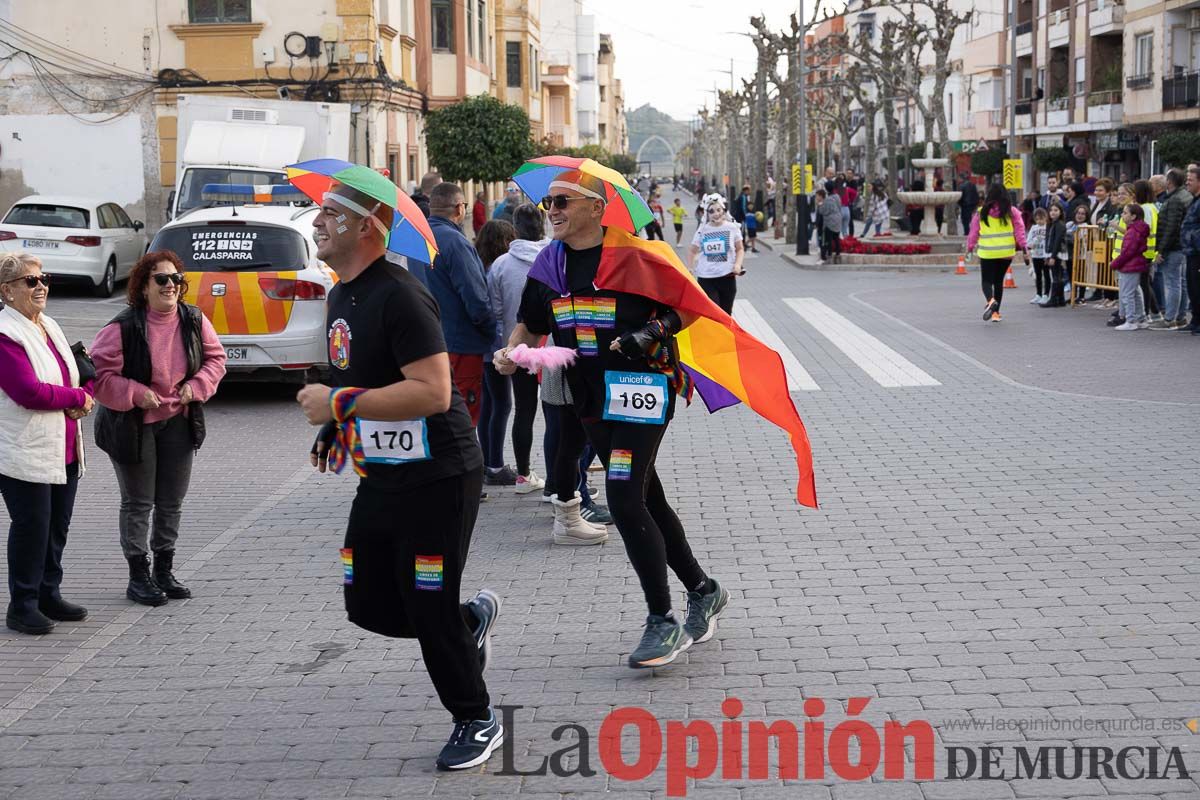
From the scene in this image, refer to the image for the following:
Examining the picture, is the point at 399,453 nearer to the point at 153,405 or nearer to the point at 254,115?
the point at 153,405

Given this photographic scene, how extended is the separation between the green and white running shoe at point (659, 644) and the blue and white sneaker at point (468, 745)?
902 millimetres

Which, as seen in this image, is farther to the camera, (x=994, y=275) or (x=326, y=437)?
(x=994, y=275)

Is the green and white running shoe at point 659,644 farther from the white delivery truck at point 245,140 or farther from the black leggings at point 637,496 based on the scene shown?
the white delivery truck at point 245,140

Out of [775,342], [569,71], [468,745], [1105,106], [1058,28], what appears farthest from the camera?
[569,71]

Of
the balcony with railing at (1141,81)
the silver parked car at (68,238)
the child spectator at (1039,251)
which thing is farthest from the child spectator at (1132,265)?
the balcony with railing at (1141,81)

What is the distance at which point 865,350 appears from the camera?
16.4m

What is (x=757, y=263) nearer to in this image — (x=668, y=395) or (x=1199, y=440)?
(x=1199, y=440)

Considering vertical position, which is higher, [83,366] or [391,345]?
[391,345]

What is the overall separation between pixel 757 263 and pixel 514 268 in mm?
25931

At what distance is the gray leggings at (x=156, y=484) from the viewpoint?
22.5 feet

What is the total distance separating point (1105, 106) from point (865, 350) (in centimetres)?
4034

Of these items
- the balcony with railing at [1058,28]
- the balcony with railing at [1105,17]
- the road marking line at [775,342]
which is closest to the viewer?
the road marking line at [775,342]

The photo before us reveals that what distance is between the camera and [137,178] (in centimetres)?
3100

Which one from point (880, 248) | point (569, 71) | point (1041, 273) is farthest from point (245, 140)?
point (569, 71)
